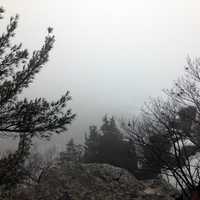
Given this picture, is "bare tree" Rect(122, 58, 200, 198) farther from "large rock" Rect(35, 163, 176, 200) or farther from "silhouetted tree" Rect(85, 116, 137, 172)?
"silhouetted tree" Rect(85, 116, 137, 172)

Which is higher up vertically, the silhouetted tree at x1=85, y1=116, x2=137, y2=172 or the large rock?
the silhouetted tree at x1=85, y1=116, x2=137, y2=172

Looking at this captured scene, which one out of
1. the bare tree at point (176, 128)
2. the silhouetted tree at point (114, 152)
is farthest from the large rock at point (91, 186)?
the silhouetted tree at point (114, 152)

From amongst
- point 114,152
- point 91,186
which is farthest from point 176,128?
point 114,152

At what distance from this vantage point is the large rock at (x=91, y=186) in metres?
10.5

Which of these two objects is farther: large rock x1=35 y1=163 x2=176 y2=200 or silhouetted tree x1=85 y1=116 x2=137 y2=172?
silhouetted tree x1=85 y1=116 x2=137 y2=172

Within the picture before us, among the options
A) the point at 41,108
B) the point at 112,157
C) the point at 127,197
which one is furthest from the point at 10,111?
the point at 112,157

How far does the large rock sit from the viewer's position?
10.5m

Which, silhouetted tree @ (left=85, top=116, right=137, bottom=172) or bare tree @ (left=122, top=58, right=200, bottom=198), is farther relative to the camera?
silhouetted tree @ (left=85, top=116, right=137, bottom=172)

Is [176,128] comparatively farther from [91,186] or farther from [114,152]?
[114,152]

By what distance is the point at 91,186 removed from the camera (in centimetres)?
1106

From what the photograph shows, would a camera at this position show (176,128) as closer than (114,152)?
Yes

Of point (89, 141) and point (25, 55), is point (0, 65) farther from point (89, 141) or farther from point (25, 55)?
point (89, 141)

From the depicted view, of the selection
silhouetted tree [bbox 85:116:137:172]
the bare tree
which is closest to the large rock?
the bare tree

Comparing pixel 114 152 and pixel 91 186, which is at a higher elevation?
pixel 114 152
